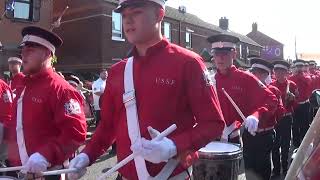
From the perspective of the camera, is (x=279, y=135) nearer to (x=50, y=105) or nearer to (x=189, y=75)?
(x=50, y=105)

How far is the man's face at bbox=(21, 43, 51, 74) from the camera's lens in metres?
4.12

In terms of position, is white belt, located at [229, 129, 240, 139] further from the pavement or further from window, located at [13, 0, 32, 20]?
window, located at [13, 0, 32, 20]

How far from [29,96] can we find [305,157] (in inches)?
113

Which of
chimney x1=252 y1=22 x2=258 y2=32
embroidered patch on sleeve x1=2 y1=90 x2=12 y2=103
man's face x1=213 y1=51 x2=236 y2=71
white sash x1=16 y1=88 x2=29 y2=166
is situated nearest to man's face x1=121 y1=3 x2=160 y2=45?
white sash x1=16 y1=88 x2=29 y2=166

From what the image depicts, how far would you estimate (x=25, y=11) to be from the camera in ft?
71.8

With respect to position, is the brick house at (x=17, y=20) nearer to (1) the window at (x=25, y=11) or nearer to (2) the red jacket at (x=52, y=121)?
(1) the window at (x=25, y=11)

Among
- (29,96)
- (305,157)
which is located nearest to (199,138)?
(305,157)

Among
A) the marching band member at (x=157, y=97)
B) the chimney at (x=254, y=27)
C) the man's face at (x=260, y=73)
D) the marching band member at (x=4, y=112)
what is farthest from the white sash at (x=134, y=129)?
the chimney at (x=254, y=27)

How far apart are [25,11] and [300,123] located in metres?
15.0

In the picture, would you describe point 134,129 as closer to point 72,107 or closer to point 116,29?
point 72,107

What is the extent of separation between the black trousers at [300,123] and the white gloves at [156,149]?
945 cm

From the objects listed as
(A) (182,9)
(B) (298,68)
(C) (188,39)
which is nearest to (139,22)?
(B) (298,68)

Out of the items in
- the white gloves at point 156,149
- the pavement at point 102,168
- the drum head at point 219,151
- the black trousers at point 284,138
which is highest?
the white gloves at point 156,149

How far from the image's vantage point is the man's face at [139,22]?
293 cm
